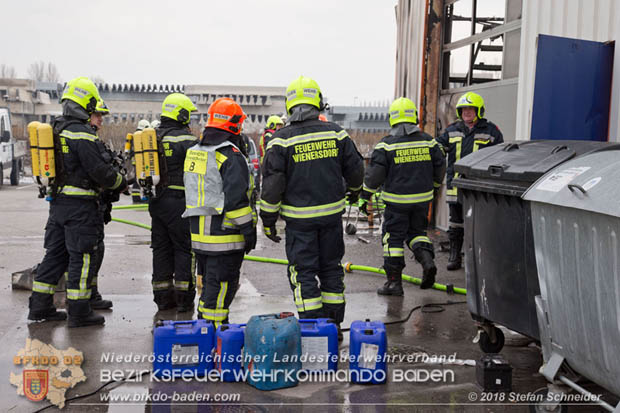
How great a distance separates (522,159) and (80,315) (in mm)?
3926

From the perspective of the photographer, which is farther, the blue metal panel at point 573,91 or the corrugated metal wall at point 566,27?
the corrugated metal wall at point 566,27

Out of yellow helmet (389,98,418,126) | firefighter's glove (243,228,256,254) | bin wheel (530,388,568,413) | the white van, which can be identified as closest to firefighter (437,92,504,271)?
yellow helmet (389,98,418,126)

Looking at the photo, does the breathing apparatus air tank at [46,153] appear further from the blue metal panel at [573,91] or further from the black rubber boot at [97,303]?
the blue metal panel at [573,91]

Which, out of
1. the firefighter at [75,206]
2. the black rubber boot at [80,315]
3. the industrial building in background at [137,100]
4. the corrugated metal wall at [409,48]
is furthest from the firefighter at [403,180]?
the industrial building in background at [137,100]

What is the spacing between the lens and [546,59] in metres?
5.98

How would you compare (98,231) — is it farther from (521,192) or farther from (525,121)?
(525,121)

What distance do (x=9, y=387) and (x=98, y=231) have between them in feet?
6.00

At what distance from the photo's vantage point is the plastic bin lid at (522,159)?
388cm

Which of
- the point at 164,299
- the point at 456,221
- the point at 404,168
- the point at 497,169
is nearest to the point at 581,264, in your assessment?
the point at 497,169

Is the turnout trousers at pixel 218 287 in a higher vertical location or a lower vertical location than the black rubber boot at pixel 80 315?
higher

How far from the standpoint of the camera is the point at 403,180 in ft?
21.9

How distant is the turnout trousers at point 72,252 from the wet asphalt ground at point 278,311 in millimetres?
240

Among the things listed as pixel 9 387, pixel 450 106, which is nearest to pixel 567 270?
pixel 9 387

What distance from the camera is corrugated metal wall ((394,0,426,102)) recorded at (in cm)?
1130
